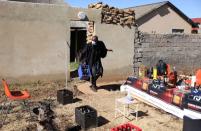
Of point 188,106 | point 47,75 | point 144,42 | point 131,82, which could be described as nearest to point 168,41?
point 144,42

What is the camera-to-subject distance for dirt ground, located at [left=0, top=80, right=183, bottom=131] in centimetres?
757

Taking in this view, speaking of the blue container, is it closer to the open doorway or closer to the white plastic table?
the white plastic table

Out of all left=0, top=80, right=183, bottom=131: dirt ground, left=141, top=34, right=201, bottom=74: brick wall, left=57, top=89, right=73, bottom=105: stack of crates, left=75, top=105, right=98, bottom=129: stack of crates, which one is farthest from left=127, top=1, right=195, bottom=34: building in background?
left=75, top=105, right=98, bottom=129: stack of crates

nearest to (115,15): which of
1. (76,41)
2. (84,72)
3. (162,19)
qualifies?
(84,72)

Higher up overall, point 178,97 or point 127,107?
point 178,97

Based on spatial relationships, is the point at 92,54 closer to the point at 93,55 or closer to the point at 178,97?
the point at 93,55

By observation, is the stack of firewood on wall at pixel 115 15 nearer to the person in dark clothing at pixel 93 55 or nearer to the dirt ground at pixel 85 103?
the person in dark clothing at pixel 93 55

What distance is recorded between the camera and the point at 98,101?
984 centimetres

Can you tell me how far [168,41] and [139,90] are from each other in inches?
234

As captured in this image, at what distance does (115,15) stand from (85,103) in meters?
5.09

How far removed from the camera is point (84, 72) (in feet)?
35.3

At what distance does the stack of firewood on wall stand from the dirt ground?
10.00 ft

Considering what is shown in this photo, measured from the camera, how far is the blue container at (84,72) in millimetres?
10703

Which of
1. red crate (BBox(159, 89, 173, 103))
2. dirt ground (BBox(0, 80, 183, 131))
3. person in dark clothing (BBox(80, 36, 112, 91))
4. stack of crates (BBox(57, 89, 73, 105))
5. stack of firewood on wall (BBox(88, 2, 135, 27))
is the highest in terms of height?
stack of firewood on wall (BBox(88, 2, 135, 27))
